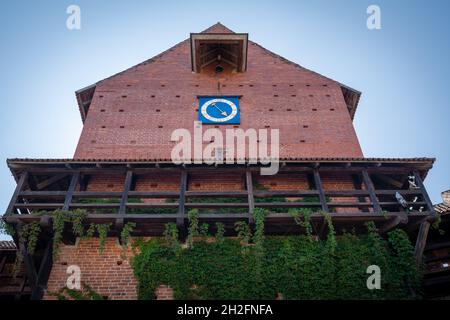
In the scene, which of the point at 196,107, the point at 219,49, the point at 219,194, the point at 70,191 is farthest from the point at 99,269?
the point at 219,49

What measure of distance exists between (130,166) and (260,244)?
13.4 ft

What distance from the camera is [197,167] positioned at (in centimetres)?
1179

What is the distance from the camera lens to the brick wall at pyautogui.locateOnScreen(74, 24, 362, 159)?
47.1 ft

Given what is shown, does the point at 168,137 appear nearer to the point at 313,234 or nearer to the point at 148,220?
the point at 148,220

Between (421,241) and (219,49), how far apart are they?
10424mm

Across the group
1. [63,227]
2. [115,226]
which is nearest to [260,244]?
[115,226]

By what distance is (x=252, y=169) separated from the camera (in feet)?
38.6

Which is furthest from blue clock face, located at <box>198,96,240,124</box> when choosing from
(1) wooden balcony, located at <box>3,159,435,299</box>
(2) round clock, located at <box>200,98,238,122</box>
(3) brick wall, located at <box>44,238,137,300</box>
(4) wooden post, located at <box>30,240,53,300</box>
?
(4) wooden post, located at <box>30,240,53,300</box>

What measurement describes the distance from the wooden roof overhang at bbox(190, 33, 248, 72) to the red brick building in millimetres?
43

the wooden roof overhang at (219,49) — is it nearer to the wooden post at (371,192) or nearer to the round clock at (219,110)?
the round clock at (219,110)

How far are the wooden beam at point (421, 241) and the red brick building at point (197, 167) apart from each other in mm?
29

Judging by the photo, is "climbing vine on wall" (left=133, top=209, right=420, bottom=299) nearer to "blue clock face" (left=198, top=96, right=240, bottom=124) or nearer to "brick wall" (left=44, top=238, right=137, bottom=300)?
"brick wall" (left=44, top=238, right=137, bottom=300)

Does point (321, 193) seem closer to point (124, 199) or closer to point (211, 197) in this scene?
point (211, 197)
